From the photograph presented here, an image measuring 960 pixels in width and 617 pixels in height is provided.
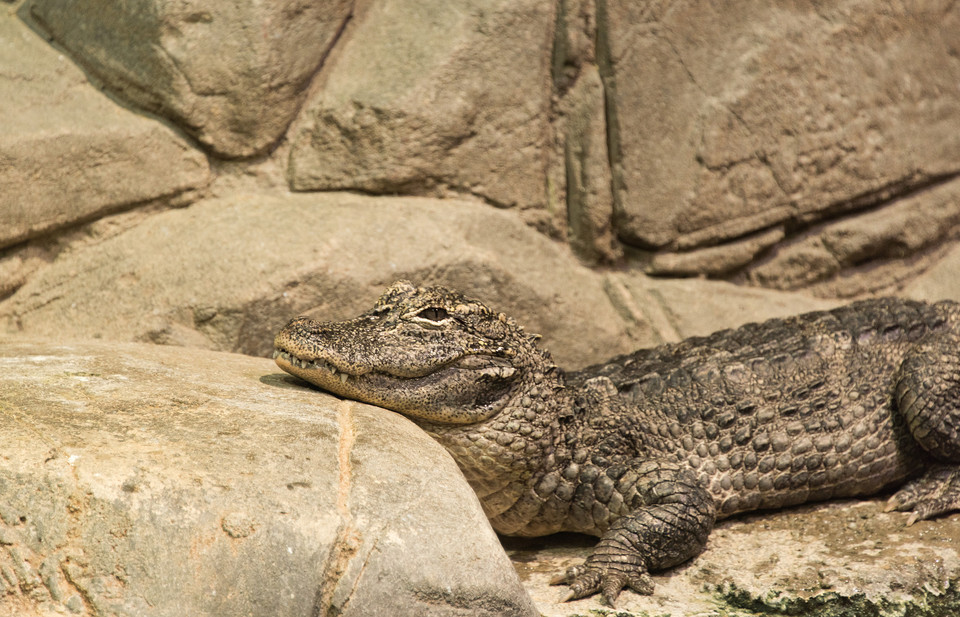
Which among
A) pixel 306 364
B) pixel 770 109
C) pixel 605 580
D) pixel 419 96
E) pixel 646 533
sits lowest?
pixel 605 580

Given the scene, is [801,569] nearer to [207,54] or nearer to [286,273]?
[286,273]

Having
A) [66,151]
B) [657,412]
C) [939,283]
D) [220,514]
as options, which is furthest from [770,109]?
[220,514]

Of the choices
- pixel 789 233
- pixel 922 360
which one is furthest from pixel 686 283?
pixel 922 360

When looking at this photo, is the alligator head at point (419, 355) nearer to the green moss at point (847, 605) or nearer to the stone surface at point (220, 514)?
the stone surface at point (220, 514)

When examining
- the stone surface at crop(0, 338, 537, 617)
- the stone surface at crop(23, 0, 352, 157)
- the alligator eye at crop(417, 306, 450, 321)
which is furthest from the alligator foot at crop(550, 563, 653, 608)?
the stone surface at crop(23, 0, 352, 157)

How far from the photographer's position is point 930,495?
3.74m

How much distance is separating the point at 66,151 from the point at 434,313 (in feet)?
6.23

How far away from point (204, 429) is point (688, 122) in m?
3.15

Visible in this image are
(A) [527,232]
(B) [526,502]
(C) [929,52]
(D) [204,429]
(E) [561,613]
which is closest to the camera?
(D) [204,429]

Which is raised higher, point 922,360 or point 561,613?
point 922,360

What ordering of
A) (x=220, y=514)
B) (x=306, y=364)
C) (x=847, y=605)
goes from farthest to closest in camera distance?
(x=306, y=364)
(x=847, y=605)
(x=220, y=514)

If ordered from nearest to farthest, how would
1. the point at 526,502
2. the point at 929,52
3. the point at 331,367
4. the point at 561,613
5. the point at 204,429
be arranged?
1. the point at 204,429
2. the point at 561,613
3. the point at 331,367
4. the point at 526,502
5. the point at 929,52

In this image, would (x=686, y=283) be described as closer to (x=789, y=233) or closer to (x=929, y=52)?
(x=789, y=233)

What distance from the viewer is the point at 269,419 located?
2832 mm
